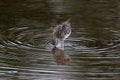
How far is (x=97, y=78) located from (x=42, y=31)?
331 centimetres

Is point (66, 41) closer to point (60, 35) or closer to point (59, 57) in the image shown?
point (60, 35)

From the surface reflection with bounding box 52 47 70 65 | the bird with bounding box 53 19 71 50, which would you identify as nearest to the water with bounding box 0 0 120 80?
the surface reflection with bounding box 52 47 70 65

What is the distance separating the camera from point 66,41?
10188mm

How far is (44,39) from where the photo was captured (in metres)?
10.3

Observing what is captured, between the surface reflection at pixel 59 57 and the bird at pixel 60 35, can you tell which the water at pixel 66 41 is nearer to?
the surface reflection at pixel 59 57

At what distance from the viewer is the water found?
827cm

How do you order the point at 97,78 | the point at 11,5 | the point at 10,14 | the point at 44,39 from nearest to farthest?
the point at 97,78 < the point at 44,39 < the point at 10,14 < the point at 11,5

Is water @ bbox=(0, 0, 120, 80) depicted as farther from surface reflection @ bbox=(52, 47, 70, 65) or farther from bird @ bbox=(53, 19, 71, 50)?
bird @ bbox=(53, 19, 71, 50)

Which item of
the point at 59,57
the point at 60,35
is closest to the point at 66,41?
the point at 60,35

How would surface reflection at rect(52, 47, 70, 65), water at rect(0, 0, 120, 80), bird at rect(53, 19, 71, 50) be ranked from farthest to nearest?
bird at rect(53, 19, 71, 50)
surface reflection at rect(52, 47, 70, 65)
water at rect(0, 0, 120, 80)

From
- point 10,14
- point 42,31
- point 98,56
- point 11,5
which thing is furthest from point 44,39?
point 11,5

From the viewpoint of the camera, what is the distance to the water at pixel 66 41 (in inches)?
325

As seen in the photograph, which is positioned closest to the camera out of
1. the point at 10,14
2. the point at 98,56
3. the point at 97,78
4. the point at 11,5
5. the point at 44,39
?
the point at 97,78

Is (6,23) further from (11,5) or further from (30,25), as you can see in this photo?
(11,5)
